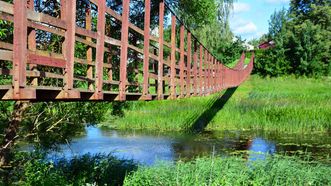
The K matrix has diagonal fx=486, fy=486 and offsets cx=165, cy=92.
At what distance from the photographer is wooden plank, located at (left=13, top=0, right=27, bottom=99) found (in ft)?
9.37

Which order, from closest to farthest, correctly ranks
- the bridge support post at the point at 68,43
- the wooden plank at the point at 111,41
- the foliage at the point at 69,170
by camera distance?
the bridge support post at the point at 68,43
the wooden plank at the point at 111,41
the foliage at the point at 69,170

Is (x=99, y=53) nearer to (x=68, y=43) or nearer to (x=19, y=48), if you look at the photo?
(x=68, y=43)

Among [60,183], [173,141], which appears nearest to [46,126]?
[60,183]

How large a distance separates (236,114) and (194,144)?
4.03 metres

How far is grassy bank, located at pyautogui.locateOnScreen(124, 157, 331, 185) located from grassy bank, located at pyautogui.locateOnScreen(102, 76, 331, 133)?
336 inches

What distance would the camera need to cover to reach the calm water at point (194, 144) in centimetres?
1145

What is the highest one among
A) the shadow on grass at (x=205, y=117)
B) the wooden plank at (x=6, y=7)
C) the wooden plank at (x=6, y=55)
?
the wooden plank at (x=6, y=7)

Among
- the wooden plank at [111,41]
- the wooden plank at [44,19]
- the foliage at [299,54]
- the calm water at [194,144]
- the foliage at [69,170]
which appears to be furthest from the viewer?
the foliage at [299,54]

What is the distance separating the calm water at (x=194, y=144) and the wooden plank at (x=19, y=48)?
7.74 m

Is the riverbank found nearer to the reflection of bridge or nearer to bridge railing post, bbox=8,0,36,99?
the reflection of bridge

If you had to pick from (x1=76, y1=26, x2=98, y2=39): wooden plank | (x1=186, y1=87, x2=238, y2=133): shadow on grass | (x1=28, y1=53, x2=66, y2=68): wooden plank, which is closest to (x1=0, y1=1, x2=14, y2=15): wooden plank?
(x1=28, y1=53, x2=66, y2=68): wooden plank

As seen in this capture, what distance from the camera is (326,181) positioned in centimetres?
663

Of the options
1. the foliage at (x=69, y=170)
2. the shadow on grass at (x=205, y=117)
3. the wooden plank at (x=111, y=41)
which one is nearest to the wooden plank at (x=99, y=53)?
the wooden plank at (x=111, y=41)

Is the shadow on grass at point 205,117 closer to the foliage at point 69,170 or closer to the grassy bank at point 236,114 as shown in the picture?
the grassy bank at point 236,114
